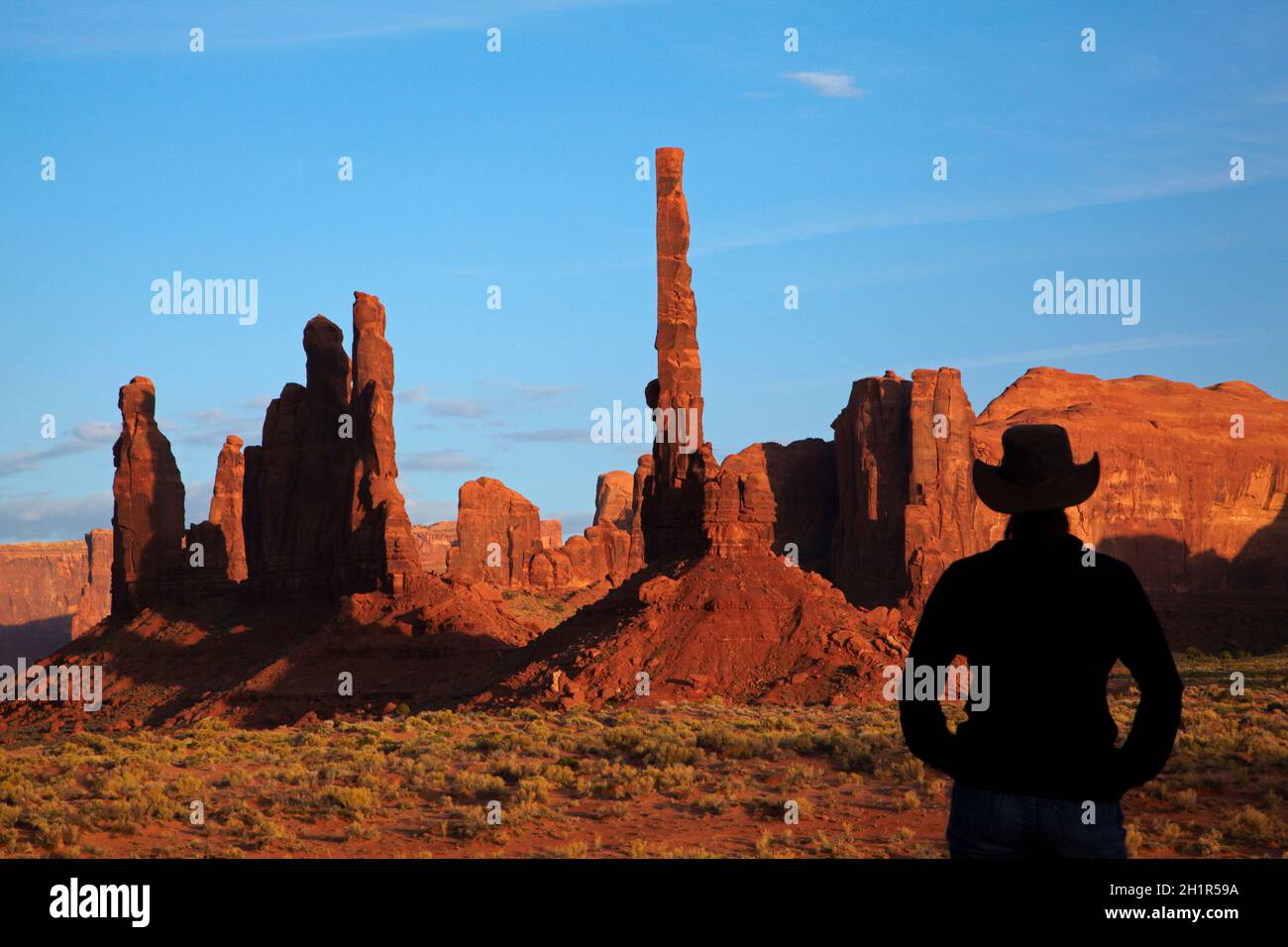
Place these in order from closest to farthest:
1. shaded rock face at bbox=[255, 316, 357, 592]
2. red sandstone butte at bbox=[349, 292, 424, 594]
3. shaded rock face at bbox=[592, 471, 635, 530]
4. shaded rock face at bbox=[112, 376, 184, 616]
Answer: red sandstone butte at bbox=[349, 292, 424, 594] → shaded rock face at bbox=[255, 316, 357, 592] → shaded rock face at bbox=[112, 376, 184, 616] → shaded rock face at bbox=[592, 471, 635, 530]

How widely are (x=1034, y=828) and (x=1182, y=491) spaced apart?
341 feet

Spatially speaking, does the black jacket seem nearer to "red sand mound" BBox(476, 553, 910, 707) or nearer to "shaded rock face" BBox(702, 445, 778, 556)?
"red sand mound" BBox(476, 553, 910, 707)

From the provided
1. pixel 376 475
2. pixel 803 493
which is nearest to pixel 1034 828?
pixel 376 475

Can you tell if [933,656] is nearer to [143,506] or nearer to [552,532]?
[143,506]

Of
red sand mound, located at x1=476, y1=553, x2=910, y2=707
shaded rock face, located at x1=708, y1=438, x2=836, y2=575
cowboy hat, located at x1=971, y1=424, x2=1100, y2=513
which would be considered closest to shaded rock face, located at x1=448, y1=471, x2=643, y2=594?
shaded rock face, located at x1=708, y1=438, x2=836, y2=575

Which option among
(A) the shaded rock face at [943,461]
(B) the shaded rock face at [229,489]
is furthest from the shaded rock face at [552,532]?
(A) the shaded rock face at [943,461]

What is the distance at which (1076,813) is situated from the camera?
576 centimetres

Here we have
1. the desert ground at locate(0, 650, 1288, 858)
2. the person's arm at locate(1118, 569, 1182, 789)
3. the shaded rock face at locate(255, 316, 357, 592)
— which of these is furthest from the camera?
the shaded rock face at locate(255, 316, 357, 592)

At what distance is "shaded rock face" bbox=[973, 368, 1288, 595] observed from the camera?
100 m

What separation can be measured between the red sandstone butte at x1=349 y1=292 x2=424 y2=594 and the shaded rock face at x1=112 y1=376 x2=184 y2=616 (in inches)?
549

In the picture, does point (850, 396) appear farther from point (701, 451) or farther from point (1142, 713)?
point (1142, 713)

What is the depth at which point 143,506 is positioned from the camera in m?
80.6

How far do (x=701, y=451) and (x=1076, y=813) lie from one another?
49.9 m
